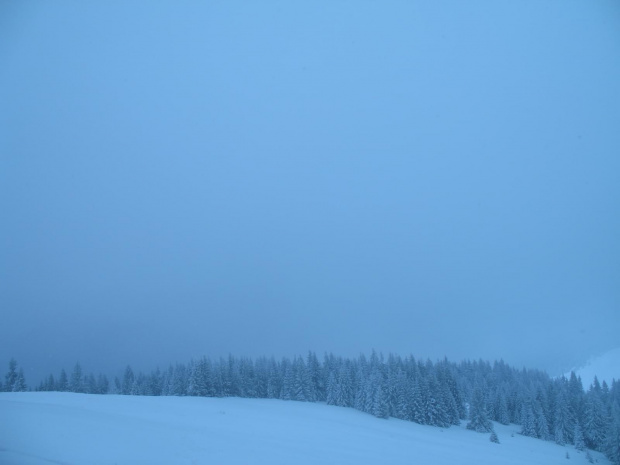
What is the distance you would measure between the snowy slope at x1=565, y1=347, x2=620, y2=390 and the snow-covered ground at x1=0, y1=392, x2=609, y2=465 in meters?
81.0

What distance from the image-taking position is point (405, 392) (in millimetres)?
Answer: 54906

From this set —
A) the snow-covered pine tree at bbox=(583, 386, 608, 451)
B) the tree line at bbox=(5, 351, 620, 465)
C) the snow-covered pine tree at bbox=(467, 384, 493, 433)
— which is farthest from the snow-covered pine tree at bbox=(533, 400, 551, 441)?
the snow-covered pine tree at bbox=(467, 384, 493, 433)

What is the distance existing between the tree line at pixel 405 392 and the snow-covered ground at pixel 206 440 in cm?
823

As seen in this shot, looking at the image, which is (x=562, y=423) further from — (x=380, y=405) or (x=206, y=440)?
(x=206, y=440)

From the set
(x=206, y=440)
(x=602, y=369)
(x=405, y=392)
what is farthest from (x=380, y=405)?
(x=602, y=369)

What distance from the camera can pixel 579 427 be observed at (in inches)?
1986

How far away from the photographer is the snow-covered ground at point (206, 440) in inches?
709

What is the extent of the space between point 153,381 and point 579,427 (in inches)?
2927

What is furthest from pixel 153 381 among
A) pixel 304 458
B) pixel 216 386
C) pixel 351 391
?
pixel 304 458

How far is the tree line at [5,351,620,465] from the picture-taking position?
52.4 meters

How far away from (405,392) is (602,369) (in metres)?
97.9

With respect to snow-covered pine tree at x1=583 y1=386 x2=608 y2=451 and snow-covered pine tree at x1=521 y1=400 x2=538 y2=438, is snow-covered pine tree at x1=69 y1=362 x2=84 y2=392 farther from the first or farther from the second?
snow-covered pine tree at x1=583 y1=386 x2=608 y2=451

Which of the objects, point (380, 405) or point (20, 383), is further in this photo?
point (20, 383)

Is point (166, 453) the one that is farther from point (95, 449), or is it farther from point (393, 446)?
point (393, 446)
